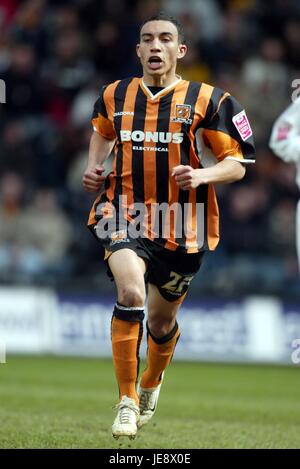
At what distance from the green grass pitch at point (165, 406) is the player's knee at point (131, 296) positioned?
3.27ft

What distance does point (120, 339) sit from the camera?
666cm

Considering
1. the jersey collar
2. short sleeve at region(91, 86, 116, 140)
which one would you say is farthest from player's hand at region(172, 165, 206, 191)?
short sleeve at region(91, 86, 116, 140)

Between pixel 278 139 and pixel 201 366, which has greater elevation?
pixel 278 139

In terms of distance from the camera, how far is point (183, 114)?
6.89 m

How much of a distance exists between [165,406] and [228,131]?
11.3 ft

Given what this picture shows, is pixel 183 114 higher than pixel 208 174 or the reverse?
higher

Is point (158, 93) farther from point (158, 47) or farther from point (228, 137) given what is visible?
point (228, 137)

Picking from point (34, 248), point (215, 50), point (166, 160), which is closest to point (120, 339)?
point (166, 160)

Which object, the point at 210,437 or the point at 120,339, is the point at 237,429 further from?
the point at 120,339

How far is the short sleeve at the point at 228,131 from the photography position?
6902mm

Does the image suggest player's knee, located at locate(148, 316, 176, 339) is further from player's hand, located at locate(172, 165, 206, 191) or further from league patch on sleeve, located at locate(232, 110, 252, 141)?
league patch on sleeve, located at locate(232, 110, 252, 141)

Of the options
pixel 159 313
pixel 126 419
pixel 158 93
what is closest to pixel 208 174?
pixel 158 93

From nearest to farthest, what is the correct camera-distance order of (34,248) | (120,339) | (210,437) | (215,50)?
1. (120,339)
2. (210,437)
3. (34,248)
4. (215,50)

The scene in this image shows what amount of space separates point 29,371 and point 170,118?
599 cm
